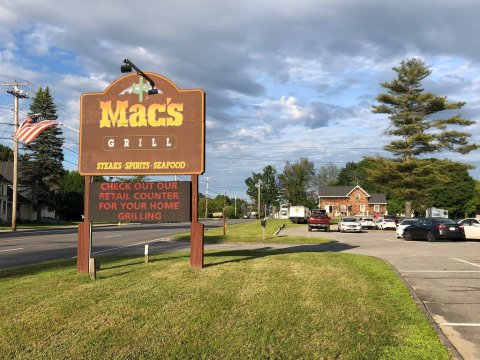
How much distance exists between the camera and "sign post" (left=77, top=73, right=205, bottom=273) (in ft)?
38.1

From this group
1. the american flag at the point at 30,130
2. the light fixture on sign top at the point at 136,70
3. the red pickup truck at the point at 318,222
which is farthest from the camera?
the red pickup truck at the point at 318,222

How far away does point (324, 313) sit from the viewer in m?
6.94

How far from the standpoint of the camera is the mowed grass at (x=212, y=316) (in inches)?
214

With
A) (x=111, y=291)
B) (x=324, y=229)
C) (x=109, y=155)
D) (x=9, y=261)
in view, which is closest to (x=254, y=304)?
(x=111, y=291)

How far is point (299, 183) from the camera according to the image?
11525 centimetres

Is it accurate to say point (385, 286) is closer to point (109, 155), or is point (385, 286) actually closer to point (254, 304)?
point (254, 304)

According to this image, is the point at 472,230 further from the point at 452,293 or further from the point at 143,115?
the point at 143,115

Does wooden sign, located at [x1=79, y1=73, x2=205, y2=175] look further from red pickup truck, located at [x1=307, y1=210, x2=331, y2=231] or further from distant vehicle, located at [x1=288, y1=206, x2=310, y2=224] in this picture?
distant vehicle, located at [x1=288, y1=206, x2=310, y2=224]

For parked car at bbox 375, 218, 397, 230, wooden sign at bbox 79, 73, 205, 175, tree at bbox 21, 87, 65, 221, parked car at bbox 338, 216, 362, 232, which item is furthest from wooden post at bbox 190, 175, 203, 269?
tree at bbox 21, 87, 65, 221

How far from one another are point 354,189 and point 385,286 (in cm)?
9210

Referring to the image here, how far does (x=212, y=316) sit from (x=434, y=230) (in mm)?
23832

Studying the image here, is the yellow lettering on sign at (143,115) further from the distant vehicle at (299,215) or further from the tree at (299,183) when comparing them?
the tree at (299,183)

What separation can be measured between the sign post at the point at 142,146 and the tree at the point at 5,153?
81073 millimetres

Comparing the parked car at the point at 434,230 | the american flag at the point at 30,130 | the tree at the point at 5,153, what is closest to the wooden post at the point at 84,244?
the american flag at the point at 30,130
